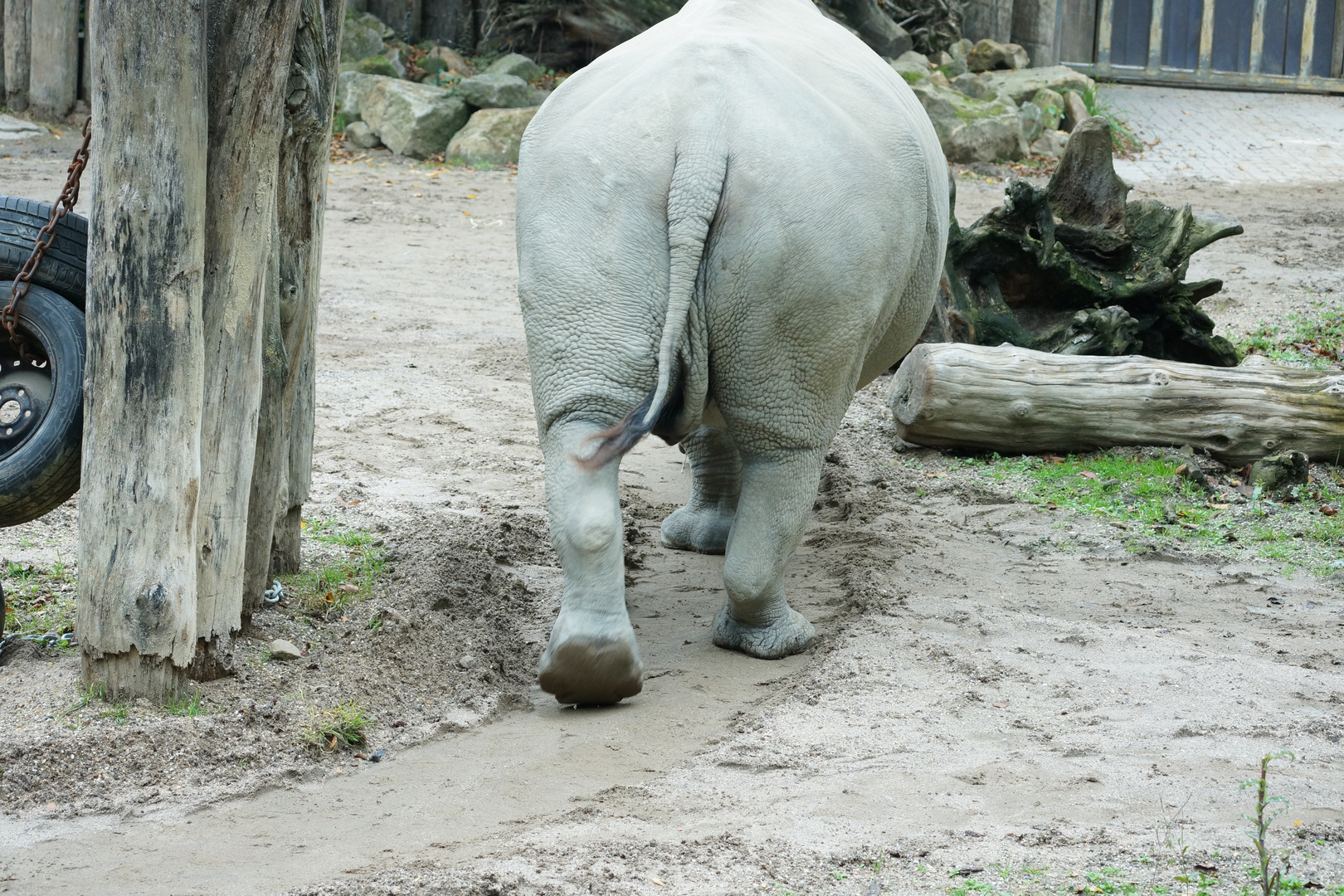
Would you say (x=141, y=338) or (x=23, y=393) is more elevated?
(x=141, y=338)

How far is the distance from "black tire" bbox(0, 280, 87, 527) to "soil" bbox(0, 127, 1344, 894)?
485 mm

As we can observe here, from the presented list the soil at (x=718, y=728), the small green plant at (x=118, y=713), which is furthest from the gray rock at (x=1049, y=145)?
the small green plant at (x=118, y=713)

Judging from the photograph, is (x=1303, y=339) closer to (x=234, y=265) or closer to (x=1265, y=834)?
(x=1265, y=834)

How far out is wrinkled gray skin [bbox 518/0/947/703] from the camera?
3510 millimetres

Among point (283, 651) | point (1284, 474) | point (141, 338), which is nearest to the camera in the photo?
point (141, 338)

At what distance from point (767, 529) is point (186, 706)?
1.66 m

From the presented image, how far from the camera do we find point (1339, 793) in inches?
118

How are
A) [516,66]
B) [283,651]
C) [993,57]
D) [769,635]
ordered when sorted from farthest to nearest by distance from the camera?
[993,57]
[516,66]
[769,635]
[283,651]

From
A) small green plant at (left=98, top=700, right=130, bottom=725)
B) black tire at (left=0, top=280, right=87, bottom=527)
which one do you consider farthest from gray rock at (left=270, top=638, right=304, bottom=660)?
black tire at (left=0, top=280, right=87, bottom=527)

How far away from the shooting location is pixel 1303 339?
823 cm

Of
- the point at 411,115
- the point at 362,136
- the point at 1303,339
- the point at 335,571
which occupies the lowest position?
the point at 335,571

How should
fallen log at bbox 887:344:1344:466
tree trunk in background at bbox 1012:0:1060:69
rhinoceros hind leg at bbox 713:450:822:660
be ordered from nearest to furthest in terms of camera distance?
1. rhinoceros hind leg at bbox 713:450:822:660
2. fallen log at bbox 887:344:1344:466
3. tree trunk in background at bbox 1012:0:1060:69

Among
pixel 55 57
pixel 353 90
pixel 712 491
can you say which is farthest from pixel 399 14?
pixel 712 491

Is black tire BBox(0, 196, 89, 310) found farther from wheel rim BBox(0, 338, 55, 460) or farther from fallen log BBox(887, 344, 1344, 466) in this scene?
fallen log BBox(887, 344, 1344, 466)
